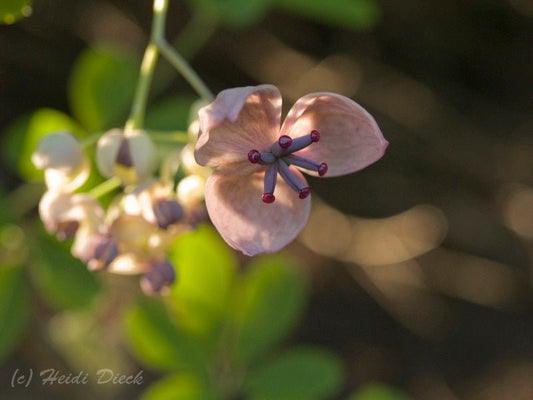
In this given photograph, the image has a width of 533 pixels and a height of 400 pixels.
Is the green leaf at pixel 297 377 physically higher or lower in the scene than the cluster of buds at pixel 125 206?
lower

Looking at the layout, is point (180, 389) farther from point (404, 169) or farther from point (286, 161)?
point (404, 169)

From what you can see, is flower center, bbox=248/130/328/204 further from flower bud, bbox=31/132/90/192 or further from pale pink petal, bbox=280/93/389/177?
flower bud, bbox=31/132/90/192

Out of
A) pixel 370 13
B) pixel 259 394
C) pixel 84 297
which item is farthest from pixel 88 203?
pixel 370 13

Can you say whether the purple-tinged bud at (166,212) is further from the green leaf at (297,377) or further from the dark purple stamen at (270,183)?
Answer: the green leaf at (297,377)

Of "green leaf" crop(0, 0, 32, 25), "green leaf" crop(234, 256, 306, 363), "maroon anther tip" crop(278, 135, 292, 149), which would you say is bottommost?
"green leaf" crop(234, 256, 306, 363)

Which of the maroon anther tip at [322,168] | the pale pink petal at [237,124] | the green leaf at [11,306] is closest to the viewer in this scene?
the pale pink petal at [237,124]

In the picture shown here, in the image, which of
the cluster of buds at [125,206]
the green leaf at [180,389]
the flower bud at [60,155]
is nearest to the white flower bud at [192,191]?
the cluster of buds at [125,206]

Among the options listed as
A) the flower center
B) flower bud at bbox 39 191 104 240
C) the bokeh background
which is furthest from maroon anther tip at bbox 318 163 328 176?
the bokeh background
